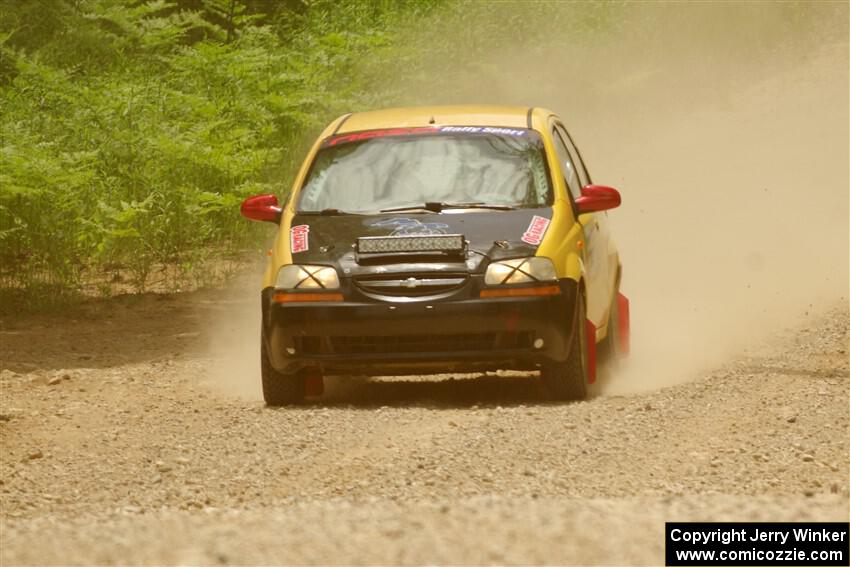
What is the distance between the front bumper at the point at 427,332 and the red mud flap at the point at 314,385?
0.40 m

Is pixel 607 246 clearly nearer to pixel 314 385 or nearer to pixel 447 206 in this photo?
pixel 447 206

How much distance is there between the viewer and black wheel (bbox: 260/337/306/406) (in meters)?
10.5

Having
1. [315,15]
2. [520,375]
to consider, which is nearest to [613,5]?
[315,15]

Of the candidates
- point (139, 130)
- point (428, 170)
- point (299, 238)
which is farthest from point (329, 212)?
point (139, 130)

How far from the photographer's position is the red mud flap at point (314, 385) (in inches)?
421

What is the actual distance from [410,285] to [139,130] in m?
8.07

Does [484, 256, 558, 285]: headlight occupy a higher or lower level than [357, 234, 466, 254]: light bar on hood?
lower

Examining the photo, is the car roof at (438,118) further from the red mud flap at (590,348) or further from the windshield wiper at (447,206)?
the red mud flap at (590,348)

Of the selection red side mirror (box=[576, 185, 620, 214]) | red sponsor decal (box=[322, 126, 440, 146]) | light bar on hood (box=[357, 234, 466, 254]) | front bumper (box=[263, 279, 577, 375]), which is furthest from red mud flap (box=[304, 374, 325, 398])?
red side mirror (box=[576, 185, 620, 214])

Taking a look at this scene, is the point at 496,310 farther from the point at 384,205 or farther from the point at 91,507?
the point at 91,507

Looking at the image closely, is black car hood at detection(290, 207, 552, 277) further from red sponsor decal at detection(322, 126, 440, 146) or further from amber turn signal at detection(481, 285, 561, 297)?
red sponsor decal at detection(322, 126, 440, 146)

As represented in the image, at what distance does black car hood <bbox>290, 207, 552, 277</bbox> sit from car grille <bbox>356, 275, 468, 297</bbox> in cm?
5

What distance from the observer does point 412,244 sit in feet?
33.5

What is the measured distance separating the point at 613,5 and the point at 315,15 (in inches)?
279
